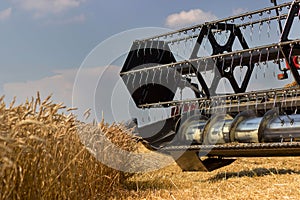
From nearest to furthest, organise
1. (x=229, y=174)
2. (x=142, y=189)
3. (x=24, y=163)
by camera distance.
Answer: (x=24, y=163)
(x=142, y=189)
(x=229, y=174)

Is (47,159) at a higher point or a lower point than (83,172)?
higher

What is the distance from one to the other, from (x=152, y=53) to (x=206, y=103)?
5.73 feet

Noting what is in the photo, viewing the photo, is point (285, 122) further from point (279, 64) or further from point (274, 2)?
point (274, 2)

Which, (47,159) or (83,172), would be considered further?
(83,172)

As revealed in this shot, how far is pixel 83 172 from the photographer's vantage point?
3.92 metres

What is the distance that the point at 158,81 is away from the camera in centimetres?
706

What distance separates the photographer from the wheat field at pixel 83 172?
2285 mm

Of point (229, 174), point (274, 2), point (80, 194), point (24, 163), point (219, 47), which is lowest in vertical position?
point (229, 174)

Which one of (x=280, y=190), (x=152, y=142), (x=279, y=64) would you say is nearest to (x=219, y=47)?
(x=279, y=64)

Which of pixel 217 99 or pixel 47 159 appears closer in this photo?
pixel 47 159

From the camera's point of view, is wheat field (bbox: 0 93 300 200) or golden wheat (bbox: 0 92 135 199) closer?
golden wheat (bbox: 0 92 135 199)

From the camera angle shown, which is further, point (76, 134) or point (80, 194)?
point (76, 134)

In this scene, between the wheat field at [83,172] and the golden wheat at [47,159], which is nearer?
the golden wheat at [47,159]

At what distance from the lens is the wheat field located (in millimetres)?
2285
